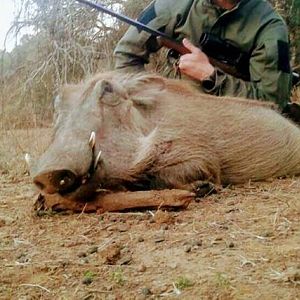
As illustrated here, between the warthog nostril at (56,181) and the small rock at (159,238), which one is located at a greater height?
the warthog nostril at (56,181)

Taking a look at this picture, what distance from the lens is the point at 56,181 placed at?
356 cm

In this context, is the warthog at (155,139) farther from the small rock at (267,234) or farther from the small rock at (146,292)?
the small rock at (146,292)

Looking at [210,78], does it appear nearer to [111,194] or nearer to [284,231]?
[111,194]

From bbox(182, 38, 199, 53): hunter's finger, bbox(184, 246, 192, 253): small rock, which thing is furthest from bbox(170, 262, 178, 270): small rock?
bbox(182, 38, 199, 53): hunter's finger

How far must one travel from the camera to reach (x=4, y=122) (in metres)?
7.28

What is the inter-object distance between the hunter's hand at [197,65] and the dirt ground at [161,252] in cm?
120

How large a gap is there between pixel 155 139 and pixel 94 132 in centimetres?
39

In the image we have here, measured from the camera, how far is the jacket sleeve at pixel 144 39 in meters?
5.22

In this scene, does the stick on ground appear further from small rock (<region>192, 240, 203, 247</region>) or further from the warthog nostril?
small rock (<region>192, 240, 203, 247</region>)

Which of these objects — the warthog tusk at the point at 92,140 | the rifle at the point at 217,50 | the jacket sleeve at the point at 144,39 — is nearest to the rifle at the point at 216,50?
the rifle at the point at 217,50

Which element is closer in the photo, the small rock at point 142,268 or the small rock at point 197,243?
the small rock at point 142,268

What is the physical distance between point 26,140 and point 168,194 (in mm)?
3131

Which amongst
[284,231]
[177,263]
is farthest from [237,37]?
[177,263]

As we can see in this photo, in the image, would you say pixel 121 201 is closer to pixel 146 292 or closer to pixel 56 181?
pixel 56 181
